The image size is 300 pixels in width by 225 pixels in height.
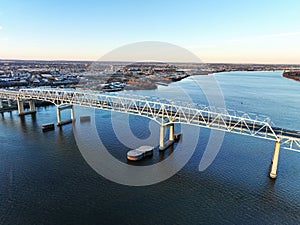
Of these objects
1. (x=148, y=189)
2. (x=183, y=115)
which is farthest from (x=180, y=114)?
(x=148, y=189)

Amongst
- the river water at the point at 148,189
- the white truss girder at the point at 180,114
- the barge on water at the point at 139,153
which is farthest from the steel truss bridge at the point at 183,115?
the river water at the point at 148,189

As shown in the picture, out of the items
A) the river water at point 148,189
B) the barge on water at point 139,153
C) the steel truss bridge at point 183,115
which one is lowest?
the river water at point 148,189

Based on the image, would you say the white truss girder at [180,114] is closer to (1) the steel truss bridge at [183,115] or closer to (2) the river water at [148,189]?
(1) the steel truss bridge at [183,115]

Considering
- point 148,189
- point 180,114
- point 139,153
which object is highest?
point 180,114

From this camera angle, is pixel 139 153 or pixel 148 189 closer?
pixel 148 189

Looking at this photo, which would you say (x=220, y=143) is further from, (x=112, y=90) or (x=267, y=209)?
(x=112, y=90)

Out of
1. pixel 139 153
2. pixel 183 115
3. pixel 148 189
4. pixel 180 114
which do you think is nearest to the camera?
pixel 148 189

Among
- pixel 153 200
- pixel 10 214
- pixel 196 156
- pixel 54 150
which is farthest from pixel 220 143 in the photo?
pixel 10 214

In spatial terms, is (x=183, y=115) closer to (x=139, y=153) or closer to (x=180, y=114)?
(x=180, y=114)

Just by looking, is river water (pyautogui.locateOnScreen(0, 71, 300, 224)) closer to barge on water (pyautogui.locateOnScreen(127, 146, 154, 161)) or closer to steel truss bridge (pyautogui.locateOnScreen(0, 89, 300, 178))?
barge on water (pyautogui.locateOnScreen(127, 146, 154, 161))
